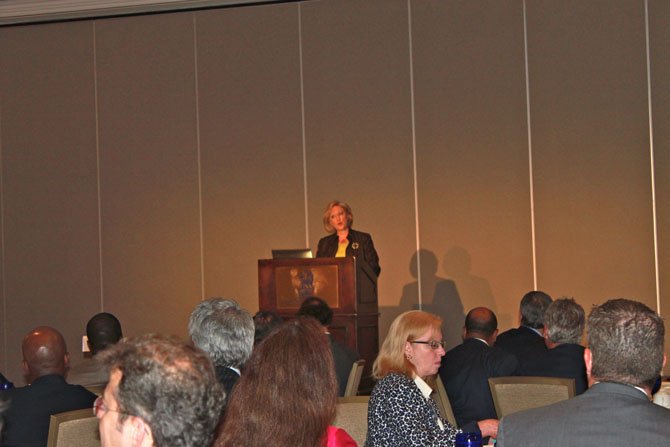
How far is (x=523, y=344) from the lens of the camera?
552cm

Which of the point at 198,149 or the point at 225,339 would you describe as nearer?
the point at 225,339

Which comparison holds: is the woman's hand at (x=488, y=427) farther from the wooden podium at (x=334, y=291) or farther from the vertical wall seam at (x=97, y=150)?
the vertical wall seam at (x=97, y=150)

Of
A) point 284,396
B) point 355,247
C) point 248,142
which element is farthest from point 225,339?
point 248,142

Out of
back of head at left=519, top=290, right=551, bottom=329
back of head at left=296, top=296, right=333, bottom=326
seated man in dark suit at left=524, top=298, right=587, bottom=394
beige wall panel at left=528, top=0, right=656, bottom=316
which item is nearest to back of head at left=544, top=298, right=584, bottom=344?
seated man in dark suit at left=524, top=298, right=587, bottom=394

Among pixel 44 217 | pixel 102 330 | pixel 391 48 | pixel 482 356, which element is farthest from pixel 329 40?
pixel 482 356

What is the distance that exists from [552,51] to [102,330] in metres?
5.53

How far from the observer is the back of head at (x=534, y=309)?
5.72 meters

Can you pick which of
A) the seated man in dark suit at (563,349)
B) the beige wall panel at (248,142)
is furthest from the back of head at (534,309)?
the beige wall panel at (248,142)

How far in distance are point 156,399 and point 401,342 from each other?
2.14m

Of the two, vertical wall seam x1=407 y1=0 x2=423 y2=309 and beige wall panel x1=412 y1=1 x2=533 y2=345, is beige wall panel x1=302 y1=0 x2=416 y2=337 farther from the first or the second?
beige wall panel x1=412 y1=1 x2=533 y2=345

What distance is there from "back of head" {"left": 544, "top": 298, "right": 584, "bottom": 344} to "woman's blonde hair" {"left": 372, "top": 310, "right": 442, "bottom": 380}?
4.37 feet

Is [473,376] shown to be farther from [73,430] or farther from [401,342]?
[73,430]

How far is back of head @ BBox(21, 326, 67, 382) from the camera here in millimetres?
4000

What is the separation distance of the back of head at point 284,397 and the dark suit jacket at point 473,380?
94.1 inches
